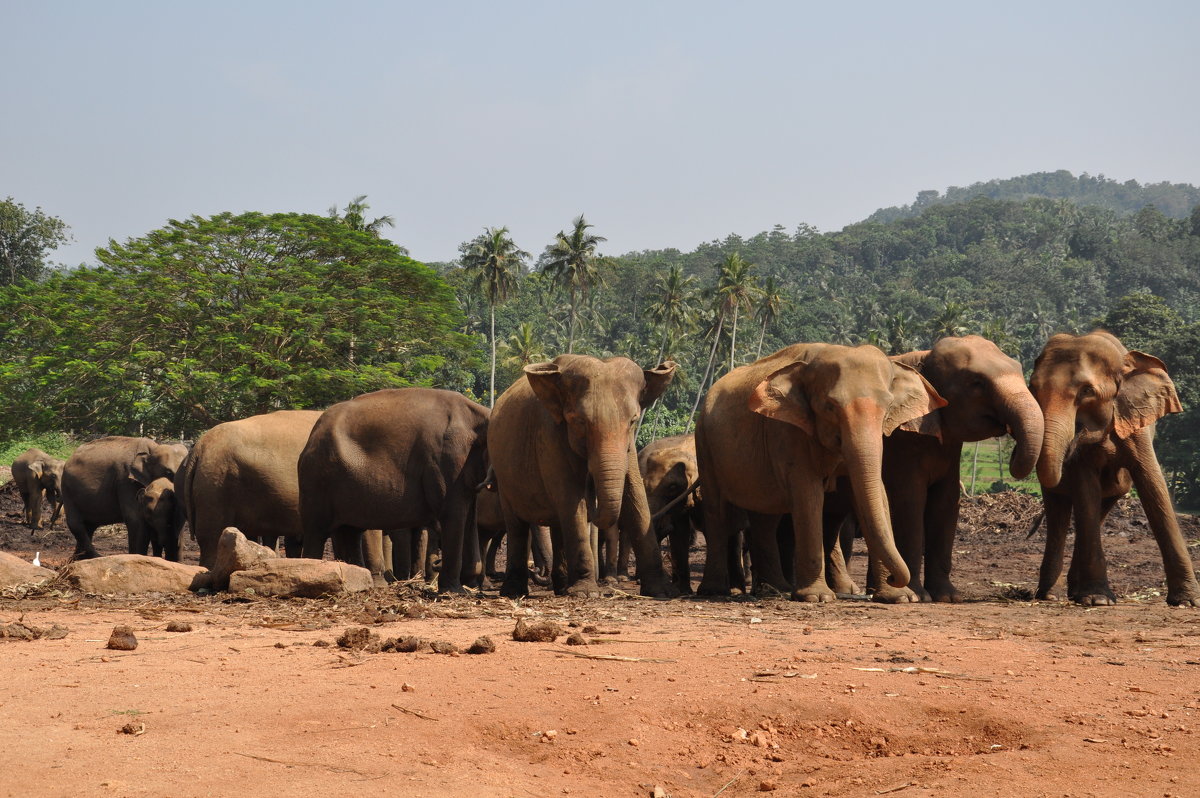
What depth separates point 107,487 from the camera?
22391 millimetres

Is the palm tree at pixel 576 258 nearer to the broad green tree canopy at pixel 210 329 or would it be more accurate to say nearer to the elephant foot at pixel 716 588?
the broad green tree canopy at pixel 210 329

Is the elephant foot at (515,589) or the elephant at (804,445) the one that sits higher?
the elephant at (804,445)

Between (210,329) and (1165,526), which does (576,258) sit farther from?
(1165,526)

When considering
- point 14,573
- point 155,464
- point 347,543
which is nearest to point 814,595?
point 347,543

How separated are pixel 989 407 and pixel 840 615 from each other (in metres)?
3.29

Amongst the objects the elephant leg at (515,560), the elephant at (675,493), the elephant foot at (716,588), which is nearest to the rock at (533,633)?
the elephant leg at (515,560)

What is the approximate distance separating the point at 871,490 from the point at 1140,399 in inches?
129

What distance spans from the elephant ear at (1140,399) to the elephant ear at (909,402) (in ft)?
5.65

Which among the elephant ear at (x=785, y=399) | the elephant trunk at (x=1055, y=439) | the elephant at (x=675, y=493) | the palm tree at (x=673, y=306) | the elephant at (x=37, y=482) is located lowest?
the elephant at (x=37, y=482)

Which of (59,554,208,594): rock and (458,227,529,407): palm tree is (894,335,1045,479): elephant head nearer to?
(59,554,208,594): rock

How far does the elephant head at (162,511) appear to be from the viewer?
65.6 ft

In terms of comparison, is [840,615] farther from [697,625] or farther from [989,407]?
[989,407]

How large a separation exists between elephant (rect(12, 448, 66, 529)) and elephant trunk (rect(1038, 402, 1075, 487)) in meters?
25.2

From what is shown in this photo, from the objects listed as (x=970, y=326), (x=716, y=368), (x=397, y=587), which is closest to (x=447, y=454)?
(x=397, y=587)
